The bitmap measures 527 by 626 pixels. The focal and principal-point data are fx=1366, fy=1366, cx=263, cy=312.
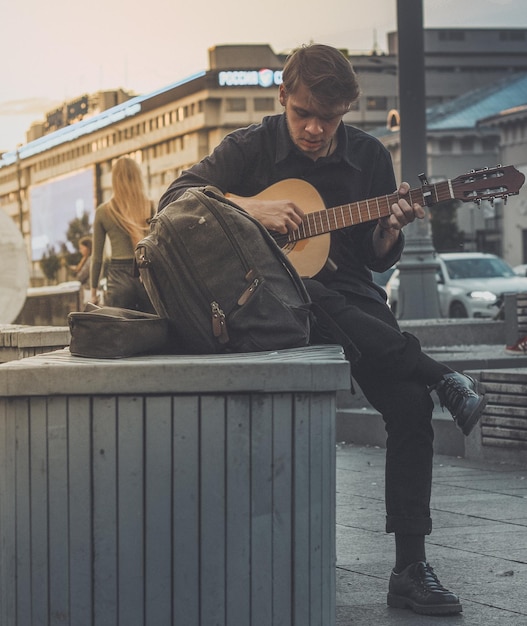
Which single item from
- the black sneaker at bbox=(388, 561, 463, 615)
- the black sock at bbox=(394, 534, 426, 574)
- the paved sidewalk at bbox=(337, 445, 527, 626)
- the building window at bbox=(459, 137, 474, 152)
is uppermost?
the building window at bbox=(459, 137, 474, 152)

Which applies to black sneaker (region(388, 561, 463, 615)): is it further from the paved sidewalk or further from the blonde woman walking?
the blonde woman walking

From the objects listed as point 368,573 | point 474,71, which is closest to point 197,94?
point 474,71

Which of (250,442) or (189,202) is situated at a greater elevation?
(189,202)

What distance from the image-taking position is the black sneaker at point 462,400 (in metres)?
3.98

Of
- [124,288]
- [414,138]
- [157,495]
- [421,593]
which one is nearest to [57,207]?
[414,138]

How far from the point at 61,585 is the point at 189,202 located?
1.08 m

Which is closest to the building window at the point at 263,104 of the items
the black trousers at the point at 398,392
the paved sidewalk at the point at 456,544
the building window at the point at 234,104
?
the building window at the point at 234,104

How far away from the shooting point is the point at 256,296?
3.47 m

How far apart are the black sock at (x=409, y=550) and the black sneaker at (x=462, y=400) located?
0.39 meters

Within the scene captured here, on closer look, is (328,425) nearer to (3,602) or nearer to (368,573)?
(3,602)

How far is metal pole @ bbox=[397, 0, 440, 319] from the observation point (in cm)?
1528

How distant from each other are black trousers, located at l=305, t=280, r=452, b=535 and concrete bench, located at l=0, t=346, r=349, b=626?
1080 mm

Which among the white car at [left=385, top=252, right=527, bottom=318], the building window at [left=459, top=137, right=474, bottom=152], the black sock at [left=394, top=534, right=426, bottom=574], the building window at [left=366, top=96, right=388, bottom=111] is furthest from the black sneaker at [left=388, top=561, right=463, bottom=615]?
the building window at [left=366, top=96, right=388, bottom=111]

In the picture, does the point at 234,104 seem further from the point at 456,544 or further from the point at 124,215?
the point at 456,544
